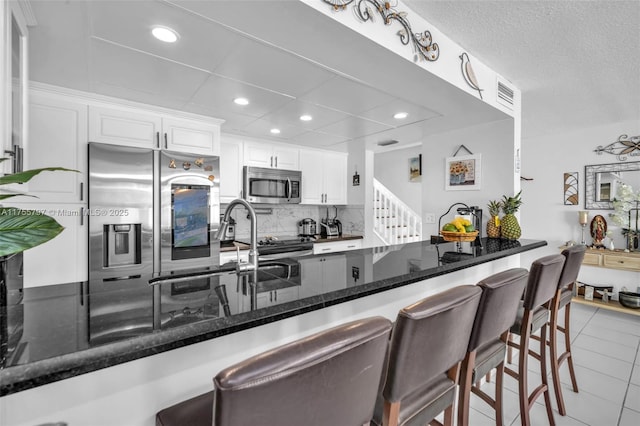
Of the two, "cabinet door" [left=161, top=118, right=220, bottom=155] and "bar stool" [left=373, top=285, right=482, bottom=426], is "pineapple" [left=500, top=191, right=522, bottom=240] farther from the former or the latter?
"cabinet door" [left=161, top=118, right=220, bottom=155]

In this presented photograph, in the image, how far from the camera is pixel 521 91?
285cm

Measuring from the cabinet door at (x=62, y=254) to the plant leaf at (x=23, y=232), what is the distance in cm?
202

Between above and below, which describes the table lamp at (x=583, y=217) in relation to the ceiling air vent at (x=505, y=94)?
below

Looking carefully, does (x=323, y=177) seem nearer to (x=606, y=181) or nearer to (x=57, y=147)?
(x=57, y=147)

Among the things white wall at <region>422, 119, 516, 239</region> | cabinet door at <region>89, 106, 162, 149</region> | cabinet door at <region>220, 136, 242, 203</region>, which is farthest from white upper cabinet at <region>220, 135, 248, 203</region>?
white wall at <region>422, 119, 516, 239</region>

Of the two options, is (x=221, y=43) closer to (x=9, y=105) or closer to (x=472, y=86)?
(x=9, y=105)

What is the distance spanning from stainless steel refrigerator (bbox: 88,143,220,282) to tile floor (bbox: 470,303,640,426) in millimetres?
2456

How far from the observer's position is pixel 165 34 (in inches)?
63.2

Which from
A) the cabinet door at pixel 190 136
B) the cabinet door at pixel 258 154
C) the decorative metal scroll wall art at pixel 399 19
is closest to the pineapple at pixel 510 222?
the decorative metal scroll wall art at pixel 399 19

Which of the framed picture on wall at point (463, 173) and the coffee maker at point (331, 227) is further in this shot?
the coffee maker at point (331, 227)

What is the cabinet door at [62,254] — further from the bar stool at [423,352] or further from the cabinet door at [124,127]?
the bar stool at [423,352]

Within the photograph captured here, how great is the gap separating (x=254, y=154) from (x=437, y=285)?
109 inches

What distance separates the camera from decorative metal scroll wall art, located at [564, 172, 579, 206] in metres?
4.23

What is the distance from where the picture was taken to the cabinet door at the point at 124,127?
2.48 meters
